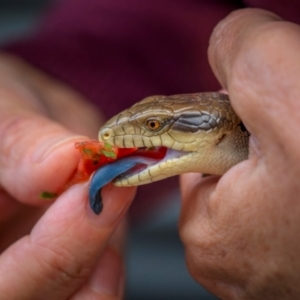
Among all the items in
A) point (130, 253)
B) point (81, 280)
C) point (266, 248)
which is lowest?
point (130, 253)

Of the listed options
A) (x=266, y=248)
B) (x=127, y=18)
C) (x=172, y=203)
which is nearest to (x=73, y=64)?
(x=127, y=18)

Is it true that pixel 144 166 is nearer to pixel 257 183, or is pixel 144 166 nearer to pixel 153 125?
pixel 153 125

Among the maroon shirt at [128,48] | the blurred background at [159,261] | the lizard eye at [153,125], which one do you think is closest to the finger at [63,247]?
the lizard eye at [153,125]

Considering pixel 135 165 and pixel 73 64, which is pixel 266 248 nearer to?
pixel 135 165

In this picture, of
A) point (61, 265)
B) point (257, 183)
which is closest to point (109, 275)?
point (61, 265)

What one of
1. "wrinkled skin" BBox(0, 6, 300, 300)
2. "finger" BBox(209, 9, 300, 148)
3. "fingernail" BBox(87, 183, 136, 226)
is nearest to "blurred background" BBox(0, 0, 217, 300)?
"wrinkled skin" BBox(0, 6, 300, 300)

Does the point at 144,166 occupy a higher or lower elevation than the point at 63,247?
higher
